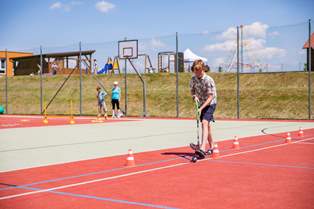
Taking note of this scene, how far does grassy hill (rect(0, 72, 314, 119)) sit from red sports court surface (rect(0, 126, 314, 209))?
56.4ft

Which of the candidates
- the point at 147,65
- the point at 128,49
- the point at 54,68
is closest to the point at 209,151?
the point at 128,49

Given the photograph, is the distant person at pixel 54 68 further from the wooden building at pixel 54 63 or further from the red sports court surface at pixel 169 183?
the red sports court surface at pixel 169 183

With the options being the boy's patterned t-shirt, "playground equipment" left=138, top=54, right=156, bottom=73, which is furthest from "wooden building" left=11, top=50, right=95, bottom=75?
the boy's patterned t-shirt

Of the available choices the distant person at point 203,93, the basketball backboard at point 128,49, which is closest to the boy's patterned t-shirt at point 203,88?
the distant person at point 203,93

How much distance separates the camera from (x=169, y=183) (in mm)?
6242

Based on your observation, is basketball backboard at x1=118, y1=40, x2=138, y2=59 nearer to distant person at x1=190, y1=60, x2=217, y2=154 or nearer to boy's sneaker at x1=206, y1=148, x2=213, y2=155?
distant person at x1=190, y1=60, x2=217, y2=154

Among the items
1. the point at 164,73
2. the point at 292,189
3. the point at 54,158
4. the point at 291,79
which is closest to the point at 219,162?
the point at 292,189

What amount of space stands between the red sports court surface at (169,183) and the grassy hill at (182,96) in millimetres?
17206

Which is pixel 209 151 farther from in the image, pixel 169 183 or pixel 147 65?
pixel 147 65

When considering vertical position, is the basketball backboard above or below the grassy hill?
above

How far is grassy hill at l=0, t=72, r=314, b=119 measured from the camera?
26.6 meters

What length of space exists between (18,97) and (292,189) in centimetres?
3612

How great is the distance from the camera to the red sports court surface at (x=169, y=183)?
515 cm

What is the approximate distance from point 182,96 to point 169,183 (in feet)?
81.4
